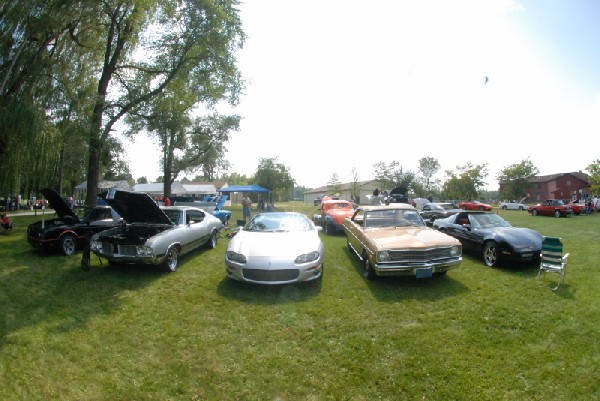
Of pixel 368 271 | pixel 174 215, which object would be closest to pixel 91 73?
pixel 174 215

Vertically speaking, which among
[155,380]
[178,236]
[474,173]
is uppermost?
[474,173]

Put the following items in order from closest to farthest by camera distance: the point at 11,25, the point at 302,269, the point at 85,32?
the point at 302,269, the point at 11,25, the point at 85,32

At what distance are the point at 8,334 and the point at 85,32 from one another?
14.1m

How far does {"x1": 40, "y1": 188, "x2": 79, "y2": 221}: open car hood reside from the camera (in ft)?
28.4

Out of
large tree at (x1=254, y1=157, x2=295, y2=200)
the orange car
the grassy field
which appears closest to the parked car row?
the grassy field

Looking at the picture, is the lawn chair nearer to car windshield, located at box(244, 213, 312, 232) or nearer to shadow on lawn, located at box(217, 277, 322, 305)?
shadow on lawn, located at box(217, 277, 322, 305)

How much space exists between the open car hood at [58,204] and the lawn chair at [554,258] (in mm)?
11580

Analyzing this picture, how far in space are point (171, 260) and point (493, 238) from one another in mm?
7332

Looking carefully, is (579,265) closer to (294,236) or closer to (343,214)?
(294,236)

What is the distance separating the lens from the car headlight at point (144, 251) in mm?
6426

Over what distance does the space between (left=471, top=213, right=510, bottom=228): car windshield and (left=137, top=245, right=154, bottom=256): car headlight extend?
7.69 m

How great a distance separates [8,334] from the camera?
4227 mm

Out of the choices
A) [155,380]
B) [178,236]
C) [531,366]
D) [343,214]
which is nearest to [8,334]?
[155,380]

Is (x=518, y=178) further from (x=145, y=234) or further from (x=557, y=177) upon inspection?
(x=145, y=234)
